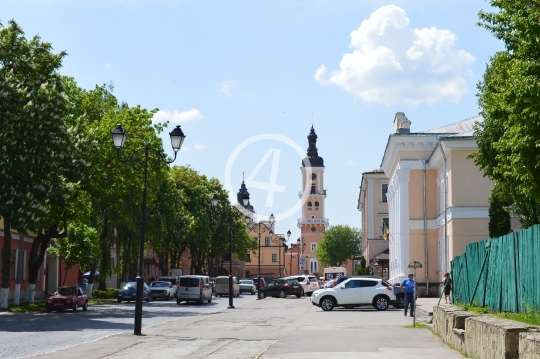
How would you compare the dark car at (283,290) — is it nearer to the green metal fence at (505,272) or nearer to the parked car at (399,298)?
the parked car at (399,298)

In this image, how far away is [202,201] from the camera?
301ft

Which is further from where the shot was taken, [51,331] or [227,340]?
[51,331]

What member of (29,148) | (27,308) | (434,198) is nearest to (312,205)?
(434,198)

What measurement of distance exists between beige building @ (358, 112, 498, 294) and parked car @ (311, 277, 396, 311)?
14.5 metres

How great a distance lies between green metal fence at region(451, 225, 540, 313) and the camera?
16203 millimetres

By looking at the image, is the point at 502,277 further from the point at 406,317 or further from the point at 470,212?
the point at 470,212

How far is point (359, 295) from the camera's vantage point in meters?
44.5

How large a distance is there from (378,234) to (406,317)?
211 ft

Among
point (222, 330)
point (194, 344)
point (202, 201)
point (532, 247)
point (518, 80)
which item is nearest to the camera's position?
point (532, 247)

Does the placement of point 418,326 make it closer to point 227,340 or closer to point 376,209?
point 227,340

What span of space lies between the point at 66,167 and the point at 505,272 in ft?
83.7

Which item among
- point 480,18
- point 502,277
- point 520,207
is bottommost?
point 502,277

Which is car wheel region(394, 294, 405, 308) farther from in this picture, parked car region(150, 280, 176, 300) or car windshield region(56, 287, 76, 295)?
parked car region(150, 280, 176, 300)

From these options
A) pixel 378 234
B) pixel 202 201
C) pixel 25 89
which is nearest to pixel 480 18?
pixel 25 89
